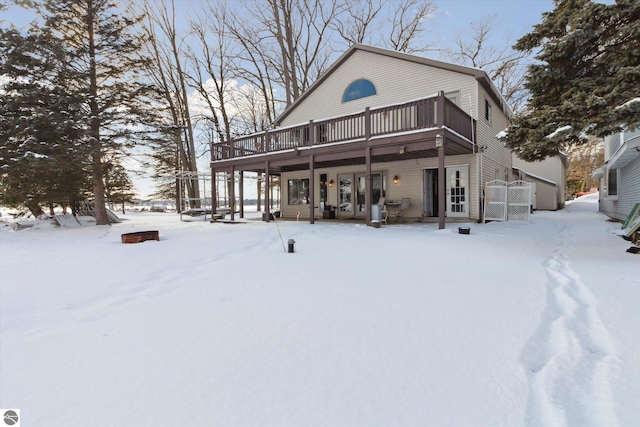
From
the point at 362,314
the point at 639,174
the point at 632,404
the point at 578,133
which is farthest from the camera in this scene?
the point at 639,174

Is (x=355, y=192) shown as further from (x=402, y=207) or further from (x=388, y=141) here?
(x=388, y=141)

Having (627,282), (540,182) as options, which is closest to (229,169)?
(627,282)

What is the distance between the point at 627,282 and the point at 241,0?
23180 millimetres

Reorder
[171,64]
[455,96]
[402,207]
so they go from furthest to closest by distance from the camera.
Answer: [171,64]
[402,207]
[455,96]

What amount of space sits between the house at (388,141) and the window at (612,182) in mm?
4203

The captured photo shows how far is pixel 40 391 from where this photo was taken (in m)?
1.74

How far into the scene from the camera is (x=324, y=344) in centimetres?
226

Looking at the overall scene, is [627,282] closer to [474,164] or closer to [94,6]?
[474,164]

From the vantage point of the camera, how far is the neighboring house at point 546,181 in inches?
777

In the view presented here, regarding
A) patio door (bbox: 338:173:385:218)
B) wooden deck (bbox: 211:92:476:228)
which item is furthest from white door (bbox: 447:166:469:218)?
patio door (bbox: 338:173:385:218)

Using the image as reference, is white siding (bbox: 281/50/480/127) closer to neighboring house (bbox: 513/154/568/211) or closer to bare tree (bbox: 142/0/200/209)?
neighboring house (bbox: 513/154/568/211)

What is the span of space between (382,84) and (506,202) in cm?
636

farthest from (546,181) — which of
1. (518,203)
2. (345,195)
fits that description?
(345,195)

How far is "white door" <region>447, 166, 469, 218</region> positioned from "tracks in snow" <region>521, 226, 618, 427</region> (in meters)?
8.54
